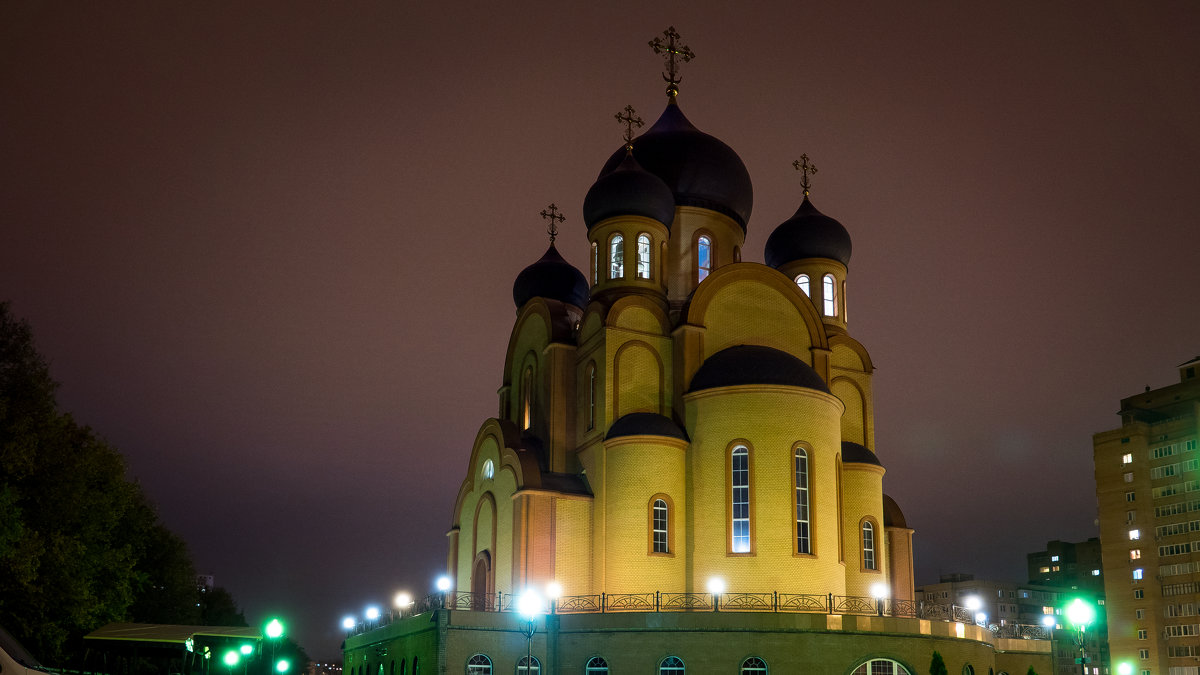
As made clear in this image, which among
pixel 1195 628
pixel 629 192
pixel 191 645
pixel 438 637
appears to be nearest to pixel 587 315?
pixel 629 192

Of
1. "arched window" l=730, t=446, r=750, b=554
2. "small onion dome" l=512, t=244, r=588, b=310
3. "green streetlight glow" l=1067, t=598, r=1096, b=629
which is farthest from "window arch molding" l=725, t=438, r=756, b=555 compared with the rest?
"small onion dome" l=512, t=244, r=588, b=310

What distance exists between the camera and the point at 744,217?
35.4 metres


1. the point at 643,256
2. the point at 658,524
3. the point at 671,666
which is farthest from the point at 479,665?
the point at 643,256

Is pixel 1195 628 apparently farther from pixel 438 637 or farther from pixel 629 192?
pixel 438 637

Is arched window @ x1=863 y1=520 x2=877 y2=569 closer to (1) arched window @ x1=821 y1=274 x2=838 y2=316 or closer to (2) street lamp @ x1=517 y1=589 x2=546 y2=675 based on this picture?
(1) arched window @ x1=821 y1=274 x2=838 y2=316

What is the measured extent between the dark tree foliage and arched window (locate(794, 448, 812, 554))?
1737 centimetres

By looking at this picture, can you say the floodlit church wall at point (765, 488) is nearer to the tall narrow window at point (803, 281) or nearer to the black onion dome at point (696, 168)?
the tall narrow window at point (803, 281)

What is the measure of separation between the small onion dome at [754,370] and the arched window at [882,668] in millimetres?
6934

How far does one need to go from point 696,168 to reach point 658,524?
1140cm

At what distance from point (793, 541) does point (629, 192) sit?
10774 mm

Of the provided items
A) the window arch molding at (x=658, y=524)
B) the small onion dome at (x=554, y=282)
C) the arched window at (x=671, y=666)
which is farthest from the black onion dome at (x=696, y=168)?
the arched window at (x=671, y=666)

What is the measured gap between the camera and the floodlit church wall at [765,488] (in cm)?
2762

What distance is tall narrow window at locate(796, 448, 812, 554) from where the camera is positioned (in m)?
28.0

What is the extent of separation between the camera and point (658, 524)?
28.7 meters
